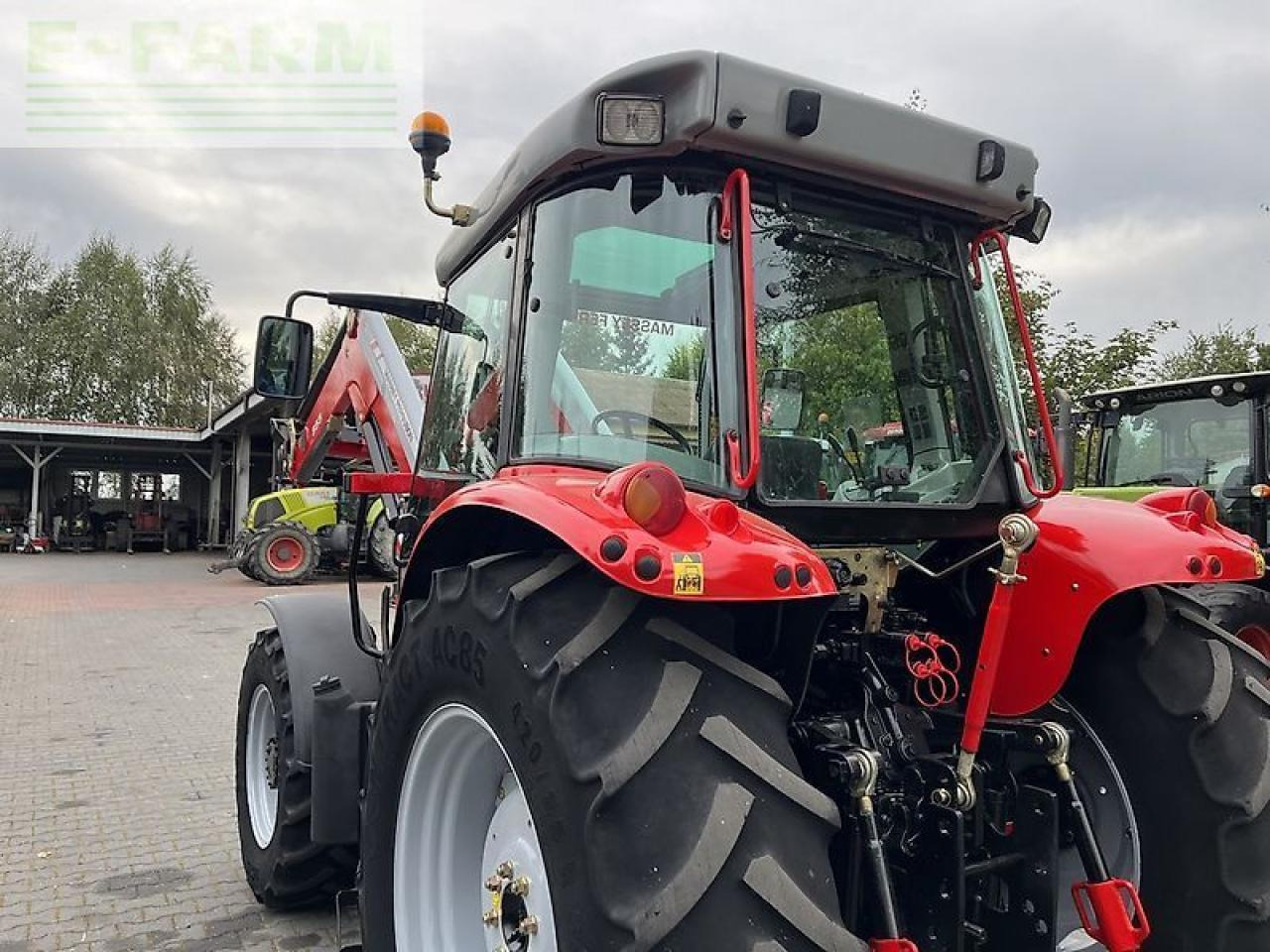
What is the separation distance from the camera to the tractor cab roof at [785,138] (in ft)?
6.77

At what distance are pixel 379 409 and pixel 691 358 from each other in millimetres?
2717

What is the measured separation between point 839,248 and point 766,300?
0.98ft

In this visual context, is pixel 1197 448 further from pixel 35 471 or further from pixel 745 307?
pixel 35 471

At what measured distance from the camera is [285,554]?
1783 centimetres

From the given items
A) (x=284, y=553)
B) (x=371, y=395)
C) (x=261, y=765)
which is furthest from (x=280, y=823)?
(x=284, y=553)

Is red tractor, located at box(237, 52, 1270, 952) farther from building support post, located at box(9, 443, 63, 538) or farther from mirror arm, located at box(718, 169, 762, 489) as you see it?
building support post, located at box(9, 443, 63, 538)

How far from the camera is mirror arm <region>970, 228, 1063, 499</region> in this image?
253cm

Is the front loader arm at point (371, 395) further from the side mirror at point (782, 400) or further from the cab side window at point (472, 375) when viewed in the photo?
the side mirror at point (782, 400)

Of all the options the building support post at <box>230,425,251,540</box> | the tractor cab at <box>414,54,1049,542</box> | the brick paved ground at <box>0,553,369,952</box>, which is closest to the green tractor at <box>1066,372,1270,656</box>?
the tractor cab at <box>414,54,1049,542</box>

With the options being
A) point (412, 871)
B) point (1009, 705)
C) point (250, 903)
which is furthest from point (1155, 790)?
point (250, 903)

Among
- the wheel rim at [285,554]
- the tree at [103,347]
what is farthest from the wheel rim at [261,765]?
the tree at [103,347]

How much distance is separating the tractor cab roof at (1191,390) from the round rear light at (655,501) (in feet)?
22.7

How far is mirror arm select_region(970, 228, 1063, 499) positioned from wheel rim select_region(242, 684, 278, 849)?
9.34 ft

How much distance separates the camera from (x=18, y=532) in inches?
1108
